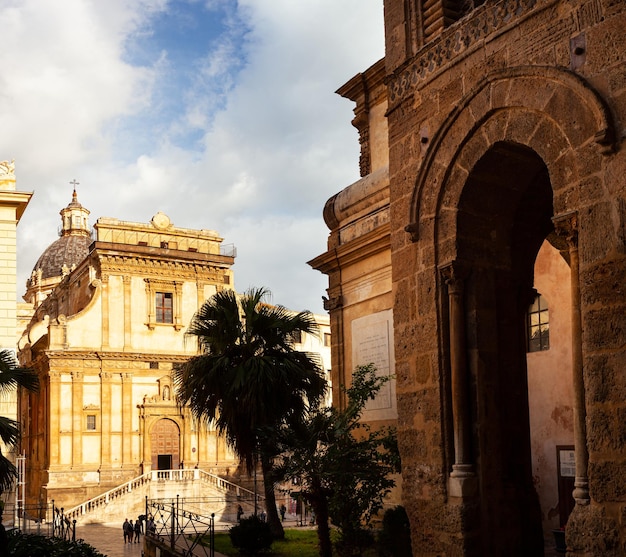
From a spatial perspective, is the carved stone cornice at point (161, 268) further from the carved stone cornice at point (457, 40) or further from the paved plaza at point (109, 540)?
the carved stone cornice at point (457, 40)

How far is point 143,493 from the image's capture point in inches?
1569

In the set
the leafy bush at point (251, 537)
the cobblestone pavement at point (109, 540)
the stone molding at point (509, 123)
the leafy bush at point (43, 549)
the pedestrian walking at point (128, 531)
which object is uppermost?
the stone molding at point (509, 123)

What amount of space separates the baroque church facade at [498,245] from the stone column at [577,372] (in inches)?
0.5

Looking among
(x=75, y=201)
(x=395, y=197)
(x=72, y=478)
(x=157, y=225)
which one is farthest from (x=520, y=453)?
(x=75, y=201)

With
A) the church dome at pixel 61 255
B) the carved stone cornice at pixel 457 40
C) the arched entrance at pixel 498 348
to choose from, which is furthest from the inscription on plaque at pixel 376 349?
the church dome at pixel 61 255

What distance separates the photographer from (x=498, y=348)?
10.7 metres

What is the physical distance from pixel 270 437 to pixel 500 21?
8.52 m

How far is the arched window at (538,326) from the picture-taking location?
15.9 m

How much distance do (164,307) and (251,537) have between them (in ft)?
99.2

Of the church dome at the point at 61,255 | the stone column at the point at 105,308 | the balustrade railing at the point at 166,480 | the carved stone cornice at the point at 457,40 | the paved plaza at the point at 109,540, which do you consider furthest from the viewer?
the church dome at the point at 61,255

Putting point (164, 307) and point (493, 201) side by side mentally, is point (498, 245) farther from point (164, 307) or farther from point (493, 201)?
point (164, 307)

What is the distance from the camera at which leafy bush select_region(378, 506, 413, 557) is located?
1223cm

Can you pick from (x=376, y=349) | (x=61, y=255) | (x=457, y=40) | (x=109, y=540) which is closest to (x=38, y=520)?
(x=109, y=540)

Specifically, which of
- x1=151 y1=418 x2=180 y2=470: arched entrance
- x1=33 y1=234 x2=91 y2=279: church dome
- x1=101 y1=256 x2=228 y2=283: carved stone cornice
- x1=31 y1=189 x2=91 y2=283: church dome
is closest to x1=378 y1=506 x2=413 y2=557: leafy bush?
x1=151 y1=418 x2=180 y2=470: arched entrance
